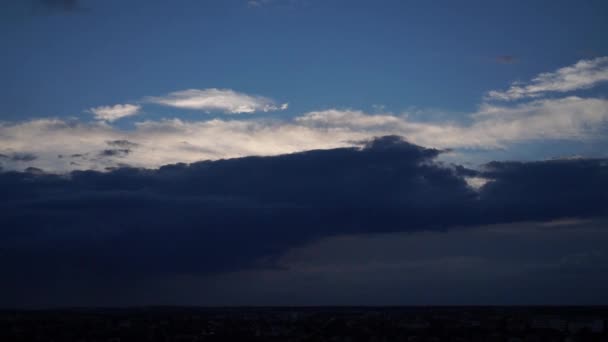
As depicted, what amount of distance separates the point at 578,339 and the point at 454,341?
46.6 feet

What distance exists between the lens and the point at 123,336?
305 ft

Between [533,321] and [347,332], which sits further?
[533,321]

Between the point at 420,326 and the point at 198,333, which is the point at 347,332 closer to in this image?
the point at 420,326

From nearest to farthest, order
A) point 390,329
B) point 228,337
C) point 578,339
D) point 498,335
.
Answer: point 578,339 → point 498,335 → point 228,337 → point 390,329

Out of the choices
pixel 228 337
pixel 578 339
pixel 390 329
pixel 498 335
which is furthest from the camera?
pixel 390 329

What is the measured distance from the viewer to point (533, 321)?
102938 mm

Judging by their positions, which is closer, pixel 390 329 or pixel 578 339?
pixel 578 339

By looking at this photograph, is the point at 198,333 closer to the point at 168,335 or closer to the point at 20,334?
the point at 168,335

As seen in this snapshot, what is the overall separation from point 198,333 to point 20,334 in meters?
25.3

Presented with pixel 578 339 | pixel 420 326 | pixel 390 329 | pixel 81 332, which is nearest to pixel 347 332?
pixel 390 329

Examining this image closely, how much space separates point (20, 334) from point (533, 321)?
257ft

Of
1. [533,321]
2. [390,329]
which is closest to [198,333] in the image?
[390,329]

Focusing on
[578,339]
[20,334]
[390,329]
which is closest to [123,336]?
[20,334]

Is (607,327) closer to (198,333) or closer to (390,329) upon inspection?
(390,329)
